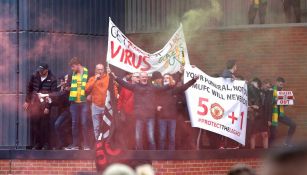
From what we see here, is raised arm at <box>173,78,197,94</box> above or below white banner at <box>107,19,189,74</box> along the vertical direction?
below

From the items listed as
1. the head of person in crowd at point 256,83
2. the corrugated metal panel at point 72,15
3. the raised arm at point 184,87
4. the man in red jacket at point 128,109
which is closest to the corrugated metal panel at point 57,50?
the corrugated metal panel at point 72,15

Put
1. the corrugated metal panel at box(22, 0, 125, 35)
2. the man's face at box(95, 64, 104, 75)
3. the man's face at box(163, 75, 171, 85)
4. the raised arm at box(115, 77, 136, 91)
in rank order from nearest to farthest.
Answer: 1. the raised arm at box(115, 77, 136, 91)
2. the man's face at box(95, 64, 104, 75)
3. the man's face at box(163, 75, 171, 85)
4. the corrugated metal panel at box(22, 0, 125, 35)

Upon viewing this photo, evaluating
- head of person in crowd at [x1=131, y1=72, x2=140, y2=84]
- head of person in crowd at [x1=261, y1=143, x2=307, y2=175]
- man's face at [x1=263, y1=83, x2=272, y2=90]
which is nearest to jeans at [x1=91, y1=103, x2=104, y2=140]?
head of person in crowd at [x1=131, y1=72, x2=140, y2=84]

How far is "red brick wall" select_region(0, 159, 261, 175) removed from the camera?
1291cm

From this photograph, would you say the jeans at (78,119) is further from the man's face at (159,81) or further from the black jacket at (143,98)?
the man's face at (159,81)

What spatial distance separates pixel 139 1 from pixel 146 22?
51 centimetres

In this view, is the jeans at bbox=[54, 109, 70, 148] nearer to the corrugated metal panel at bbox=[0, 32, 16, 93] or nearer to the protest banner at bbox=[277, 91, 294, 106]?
the corrugated metal panel at bbox=[0, 32, 16, 93]

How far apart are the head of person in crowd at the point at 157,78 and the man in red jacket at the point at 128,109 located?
0.34 m

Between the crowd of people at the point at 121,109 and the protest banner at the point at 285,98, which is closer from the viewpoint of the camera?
the crowd of people at the point at 121,109

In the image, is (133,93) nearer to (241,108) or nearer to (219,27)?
(241,108)

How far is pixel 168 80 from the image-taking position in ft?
44.1

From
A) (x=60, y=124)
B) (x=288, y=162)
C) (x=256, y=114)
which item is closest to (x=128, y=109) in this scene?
(x=60, y=124)

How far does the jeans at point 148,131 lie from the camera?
12.9 metres

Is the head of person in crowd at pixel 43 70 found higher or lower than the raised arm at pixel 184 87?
higher
